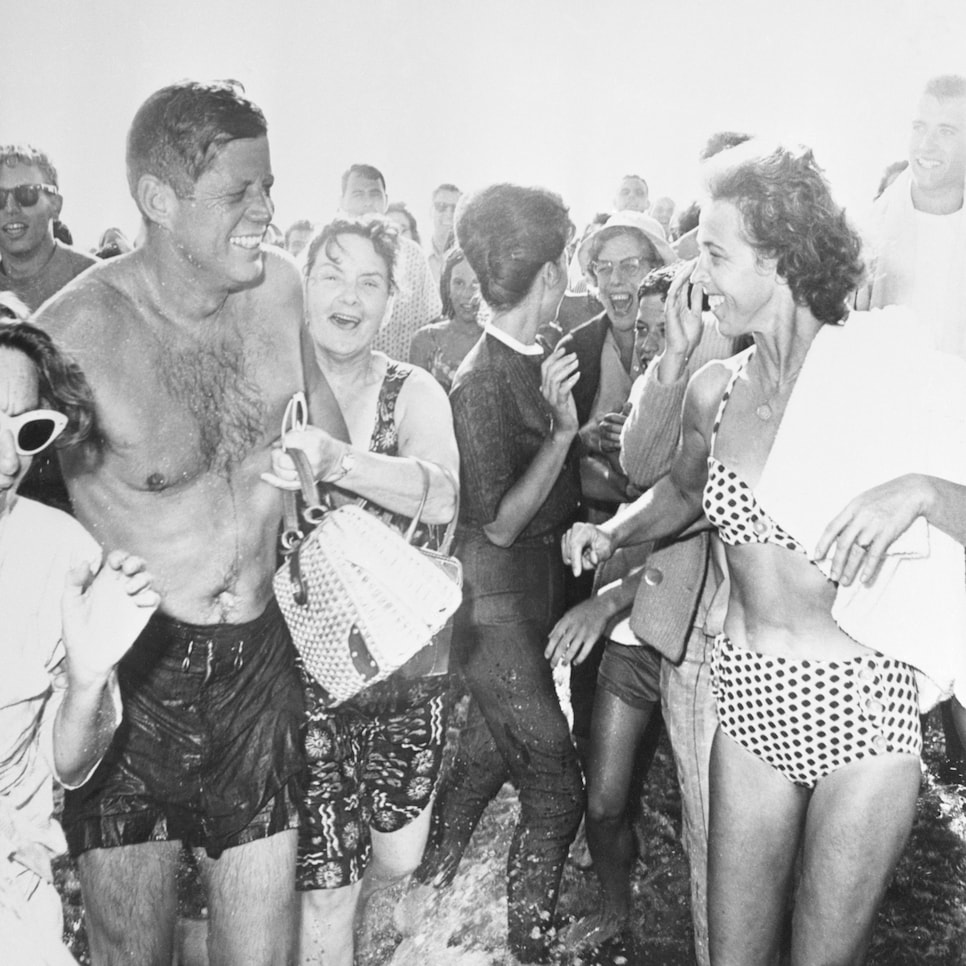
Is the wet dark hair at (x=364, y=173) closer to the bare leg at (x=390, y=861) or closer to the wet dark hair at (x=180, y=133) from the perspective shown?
the wet dark hair at (x=180, y=133)

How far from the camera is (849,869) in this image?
259 cm

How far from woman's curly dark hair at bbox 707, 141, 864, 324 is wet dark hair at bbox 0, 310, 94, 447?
156 cm

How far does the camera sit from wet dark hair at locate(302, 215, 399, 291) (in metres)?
2.73

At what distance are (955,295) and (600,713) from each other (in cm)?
147

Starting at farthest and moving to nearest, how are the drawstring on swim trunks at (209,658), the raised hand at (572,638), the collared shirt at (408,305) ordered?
the raised hand at (572,638)
the collared shirt at (408,305)
the drawstring on swim trunks at (209,658)

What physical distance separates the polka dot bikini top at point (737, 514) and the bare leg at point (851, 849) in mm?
555

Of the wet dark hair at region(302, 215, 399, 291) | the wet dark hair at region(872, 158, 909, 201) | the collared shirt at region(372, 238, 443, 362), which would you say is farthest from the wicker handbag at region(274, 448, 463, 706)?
the wet dark hair at region(872, 158, 909, 201)

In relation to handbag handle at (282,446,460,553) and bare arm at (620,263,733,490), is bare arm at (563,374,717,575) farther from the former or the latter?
handbag handle at (282,446,460,553)

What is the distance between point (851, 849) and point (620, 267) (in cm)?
157

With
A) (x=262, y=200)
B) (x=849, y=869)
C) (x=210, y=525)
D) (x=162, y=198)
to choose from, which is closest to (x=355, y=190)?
(x=262, y=200)

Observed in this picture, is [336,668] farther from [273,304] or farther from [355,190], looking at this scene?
[355,190]

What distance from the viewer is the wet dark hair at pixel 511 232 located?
289 cm

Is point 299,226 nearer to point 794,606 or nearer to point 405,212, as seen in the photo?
point 405,212

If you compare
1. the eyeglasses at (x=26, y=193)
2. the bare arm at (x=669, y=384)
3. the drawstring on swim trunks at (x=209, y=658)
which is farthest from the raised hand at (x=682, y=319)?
the eyeglasses at (x=26, y=193)
